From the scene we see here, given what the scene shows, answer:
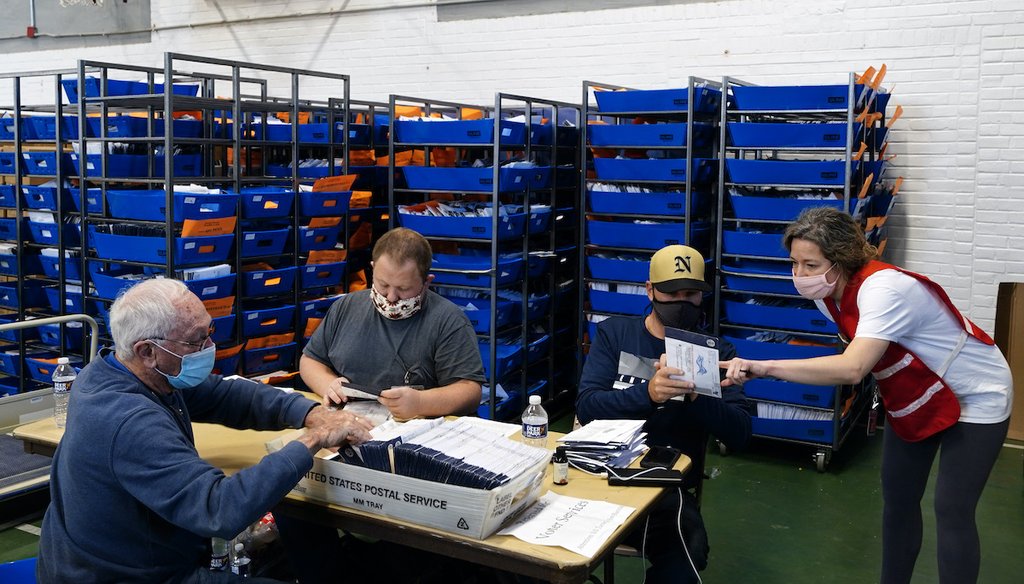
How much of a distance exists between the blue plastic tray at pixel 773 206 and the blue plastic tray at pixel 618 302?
32.5 inches

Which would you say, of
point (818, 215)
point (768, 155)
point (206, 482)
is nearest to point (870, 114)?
point (768, 155)

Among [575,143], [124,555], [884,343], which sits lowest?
[124,555]

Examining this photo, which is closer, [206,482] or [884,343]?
[206,482]

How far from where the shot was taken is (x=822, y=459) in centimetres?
536

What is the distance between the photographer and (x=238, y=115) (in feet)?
17.4

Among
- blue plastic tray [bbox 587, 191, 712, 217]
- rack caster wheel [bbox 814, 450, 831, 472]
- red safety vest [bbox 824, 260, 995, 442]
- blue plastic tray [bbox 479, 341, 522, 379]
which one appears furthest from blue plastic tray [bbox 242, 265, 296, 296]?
red safety vest [bbox 824, 260, 995, 442]

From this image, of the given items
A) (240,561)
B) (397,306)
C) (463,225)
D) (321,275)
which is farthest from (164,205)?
(240,561)

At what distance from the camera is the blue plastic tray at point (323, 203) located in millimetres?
5781

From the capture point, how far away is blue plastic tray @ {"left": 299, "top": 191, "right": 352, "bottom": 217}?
578 centimetres

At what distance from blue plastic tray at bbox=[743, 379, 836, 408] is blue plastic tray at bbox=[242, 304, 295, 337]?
9.45ft

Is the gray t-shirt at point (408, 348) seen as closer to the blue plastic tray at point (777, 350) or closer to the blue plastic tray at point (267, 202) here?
the blue plastic tray at point (267, 202)

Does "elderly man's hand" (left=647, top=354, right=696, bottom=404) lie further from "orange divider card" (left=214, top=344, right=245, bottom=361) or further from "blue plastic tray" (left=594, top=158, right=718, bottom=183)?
"orange divider card" (left=214, top=344, right=245, bottom=361)

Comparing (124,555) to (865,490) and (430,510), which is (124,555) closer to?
(430,510)

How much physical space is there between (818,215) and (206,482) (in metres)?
2.19
